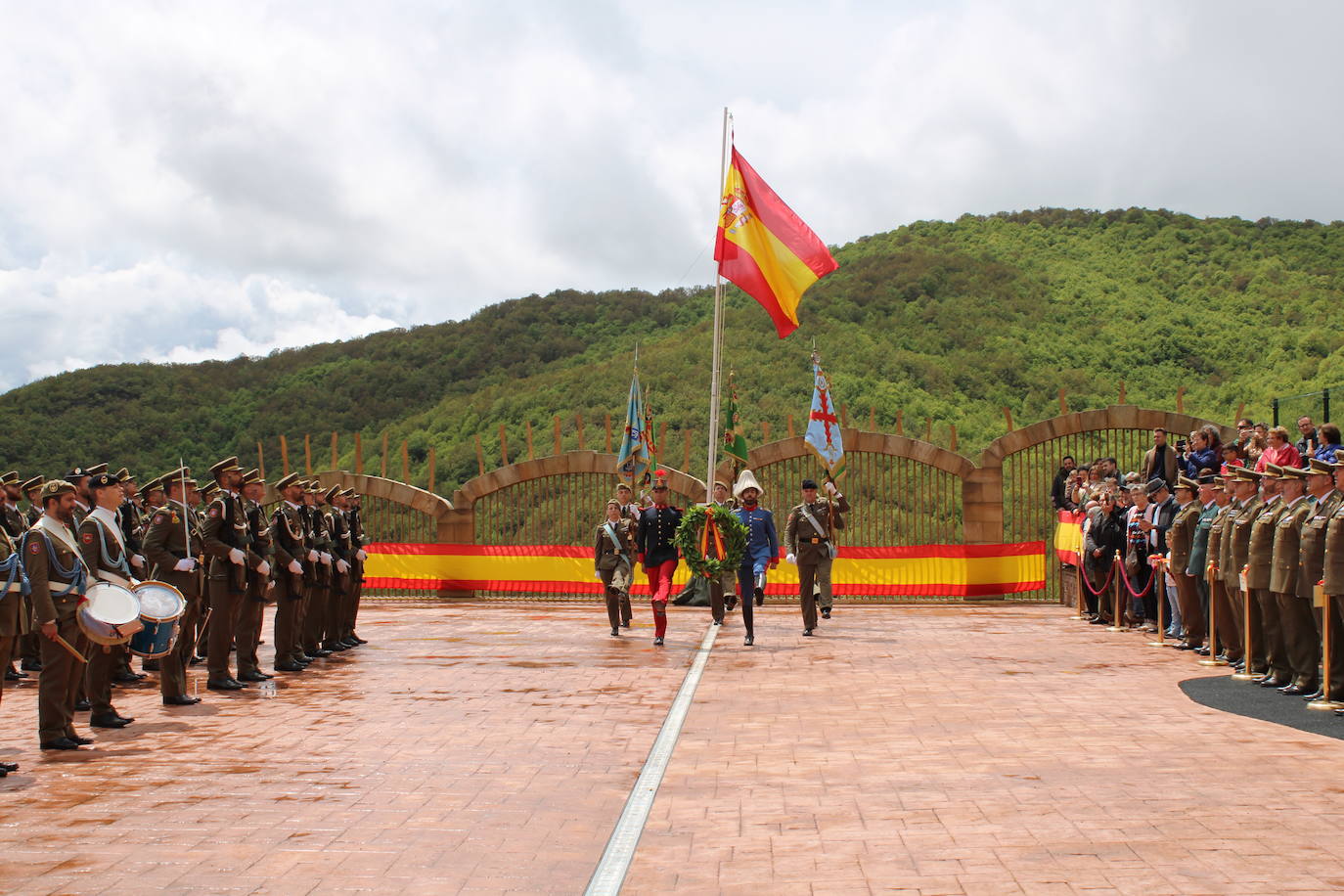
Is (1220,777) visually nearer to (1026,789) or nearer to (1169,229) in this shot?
(1026,789)

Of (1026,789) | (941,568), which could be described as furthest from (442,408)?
(1026,789)

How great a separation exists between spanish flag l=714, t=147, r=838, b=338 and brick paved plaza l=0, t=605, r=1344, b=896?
679 cm

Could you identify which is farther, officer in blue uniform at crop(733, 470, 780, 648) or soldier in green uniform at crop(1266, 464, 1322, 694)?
officer in blue uniform at crop(733, 470, 780, 648)

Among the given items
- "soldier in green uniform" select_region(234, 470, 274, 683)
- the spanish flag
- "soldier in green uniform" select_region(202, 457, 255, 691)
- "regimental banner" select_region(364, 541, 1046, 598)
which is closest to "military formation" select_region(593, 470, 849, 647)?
the spanish flag

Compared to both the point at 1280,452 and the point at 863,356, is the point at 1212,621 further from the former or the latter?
the point at 863,356

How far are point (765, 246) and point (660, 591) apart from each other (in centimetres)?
549

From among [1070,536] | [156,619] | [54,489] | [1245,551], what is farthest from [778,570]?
[54,489]

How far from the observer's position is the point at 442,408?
191 ft

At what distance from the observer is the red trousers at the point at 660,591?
14.8 meters

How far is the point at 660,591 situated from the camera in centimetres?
1496

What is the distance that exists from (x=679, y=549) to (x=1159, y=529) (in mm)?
5631

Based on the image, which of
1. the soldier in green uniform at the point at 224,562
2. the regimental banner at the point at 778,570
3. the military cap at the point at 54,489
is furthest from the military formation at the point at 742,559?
the military cap at the point at 54,489

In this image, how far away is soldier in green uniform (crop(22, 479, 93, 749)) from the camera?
8430 mm

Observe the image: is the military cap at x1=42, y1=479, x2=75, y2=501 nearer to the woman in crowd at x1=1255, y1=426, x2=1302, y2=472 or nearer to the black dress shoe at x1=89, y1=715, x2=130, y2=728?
the black dress shoe at x1=89, y1=715, x2=130, y2=728
